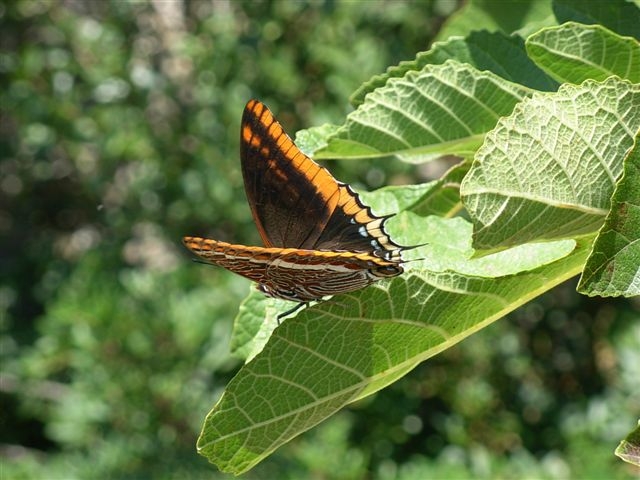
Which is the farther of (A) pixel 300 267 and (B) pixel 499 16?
(B) pixel 499 16

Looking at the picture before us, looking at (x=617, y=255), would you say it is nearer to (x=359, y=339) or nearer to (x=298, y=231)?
(x=359, y=339)

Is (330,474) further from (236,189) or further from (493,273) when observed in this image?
(493,273)

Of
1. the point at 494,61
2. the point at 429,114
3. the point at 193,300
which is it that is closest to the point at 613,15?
the point at 494,61

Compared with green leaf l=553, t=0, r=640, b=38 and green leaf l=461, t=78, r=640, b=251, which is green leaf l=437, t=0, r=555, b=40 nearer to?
green leaf l=553, t=0, r=640, b=38

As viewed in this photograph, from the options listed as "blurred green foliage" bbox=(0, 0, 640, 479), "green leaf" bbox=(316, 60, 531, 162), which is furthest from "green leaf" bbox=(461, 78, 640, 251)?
"blurred green foliage" bbox=(0, 0, 640, 479)

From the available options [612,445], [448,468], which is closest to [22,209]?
[448,468]

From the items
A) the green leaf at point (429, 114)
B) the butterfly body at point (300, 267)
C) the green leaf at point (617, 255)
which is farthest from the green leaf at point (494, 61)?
the green leaf at point (617, 255)
